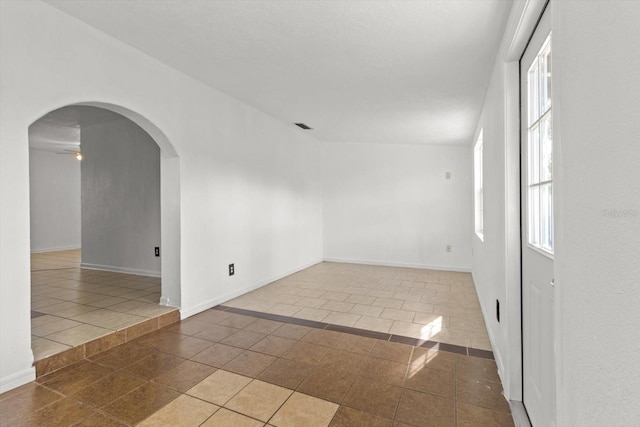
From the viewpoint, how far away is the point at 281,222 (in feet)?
17.0

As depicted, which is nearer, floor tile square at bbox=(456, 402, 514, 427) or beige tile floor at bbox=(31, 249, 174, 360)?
floor tile square at bbox=(456, 402, 514, 427)

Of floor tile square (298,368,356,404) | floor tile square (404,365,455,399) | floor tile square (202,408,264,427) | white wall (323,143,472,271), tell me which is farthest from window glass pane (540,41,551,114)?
white wall (323,143,472,271)

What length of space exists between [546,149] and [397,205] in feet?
16.0

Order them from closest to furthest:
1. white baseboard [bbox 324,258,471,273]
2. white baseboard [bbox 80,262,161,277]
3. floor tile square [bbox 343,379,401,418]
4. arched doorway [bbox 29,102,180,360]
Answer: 1. floor tile square [bbox 343,379,401,418]
2. arched doorway [bbox 29,102,180,360]
3. white baseboard [bbox 80,262,161,277]
4. white baseboard [bbox 324,258,471,273]

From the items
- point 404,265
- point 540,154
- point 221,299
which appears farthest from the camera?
point 404,265

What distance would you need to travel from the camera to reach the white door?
1.47m

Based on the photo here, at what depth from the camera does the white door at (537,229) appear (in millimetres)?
1467

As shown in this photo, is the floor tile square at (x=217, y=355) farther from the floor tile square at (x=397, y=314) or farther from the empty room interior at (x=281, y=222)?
the floor tile square at (x=397, y=314)

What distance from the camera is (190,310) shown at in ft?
11.1

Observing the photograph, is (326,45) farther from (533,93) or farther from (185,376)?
(185,376)

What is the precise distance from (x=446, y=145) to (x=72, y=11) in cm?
554

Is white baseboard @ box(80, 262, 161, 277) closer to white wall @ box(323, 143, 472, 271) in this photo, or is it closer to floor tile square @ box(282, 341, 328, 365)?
floor tile square @ box(282, 341, 328, 365)

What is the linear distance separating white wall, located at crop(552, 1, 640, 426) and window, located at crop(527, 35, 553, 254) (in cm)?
58

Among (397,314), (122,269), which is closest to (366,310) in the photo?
(397,314)
